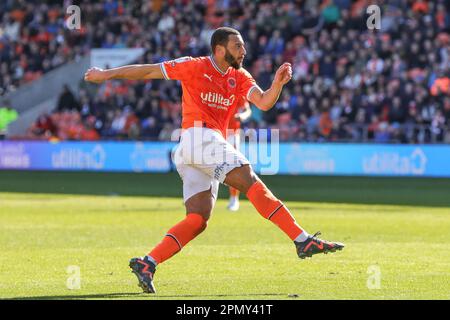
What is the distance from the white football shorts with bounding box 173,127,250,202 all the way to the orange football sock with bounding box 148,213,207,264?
0.88 ft

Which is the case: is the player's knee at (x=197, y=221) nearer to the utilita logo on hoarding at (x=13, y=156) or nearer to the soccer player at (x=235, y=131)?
the soccer player at (x=235, y=131)

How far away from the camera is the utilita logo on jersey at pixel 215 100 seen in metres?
10.7

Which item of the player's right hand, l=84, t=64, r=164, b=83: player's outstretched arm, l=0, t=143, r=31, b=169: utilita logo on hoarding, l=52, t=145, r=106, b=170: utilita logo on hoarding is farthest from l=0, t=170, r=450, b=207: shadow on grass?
the player's right hand

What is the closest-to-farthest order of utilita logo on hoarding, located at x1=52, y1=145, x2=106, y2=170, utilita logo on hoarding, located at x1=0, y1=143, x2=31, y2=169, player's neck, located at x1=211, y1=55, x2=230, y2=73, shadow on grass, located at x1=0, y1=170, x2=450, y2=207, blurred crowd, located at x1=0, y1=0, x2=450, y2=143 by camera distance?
player's neck, located at x1=211, y1=55, x2=230, y2=73, shadow on grass, located at x1=0, y1=170, x2=450, y2=207, blurred crowd, located at x1=0, y1=0, x2=450, y2=143, utilita logo on hoarding, located at x1=52, y1=145, x2=106, y2=170, utilita logo on hoarding, located at x1=0, y1=143, x2=31, y2=169

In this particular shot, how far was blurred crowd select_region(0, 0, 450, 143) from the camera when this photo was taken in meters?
33.5

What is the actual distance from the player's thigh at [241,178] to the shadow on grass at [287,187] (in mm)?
12993

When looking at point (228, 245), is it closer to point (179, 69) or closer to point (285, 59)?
point (179, 69)

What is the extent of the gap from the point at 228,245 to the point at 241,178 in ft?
14.9

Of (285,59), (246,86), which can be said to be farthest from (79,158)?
(246,86)

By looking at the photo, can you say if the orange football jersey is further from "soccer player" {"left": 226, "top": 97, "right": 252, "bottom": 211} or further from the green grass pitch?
"soccer player" {"left": 226, "top": 97, "right": 252, "bottom": 211}

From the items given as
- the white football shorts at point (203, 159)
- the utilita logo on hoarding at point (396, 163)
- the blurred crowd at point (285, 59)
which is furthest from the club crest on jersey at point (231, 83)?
the blurred crowd at point (285, 59)

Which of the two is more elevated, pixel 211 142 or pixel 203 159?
pixel 211 142

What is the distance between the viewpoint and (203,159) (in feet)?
34.5
